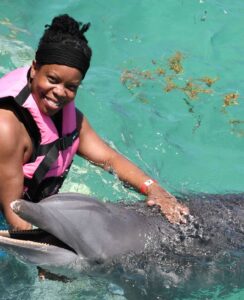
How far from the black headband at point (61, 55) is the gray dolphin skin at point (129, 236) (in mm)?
856

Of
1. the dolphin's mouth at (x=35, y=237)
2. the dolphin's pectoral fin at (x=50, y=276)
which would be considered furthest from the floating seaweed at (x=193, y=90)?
the dolphin's mouth at (x=35, y=237)

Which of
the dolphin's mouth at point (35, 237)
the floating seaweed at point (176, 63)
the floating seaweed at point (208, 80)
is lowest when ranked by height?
the floating seaweed at point (208, 80)

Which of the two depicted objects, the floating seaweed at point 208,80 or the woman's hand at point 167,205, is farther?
the floating seaweed at point 208,80

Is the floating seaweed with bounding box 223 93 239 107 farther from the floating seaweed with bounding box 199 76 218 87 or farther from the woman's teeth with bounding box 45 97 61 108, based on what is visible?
the woman's teeth with bounding box 45 97 61 108

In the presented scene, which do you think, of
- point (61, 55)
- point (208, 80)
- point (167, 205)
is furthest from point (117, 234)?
point (208, 80)

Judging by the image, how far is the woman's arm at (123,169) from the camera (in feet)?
16.3

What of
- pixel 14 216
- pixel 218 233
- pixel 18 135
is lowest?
pixel 218 233

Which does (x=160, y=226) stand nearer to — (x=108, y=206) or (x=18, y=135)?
(x=108, y=206)

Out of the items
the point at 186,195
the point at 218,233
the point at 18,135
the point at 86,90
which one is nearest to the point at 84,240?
the point at 18,135

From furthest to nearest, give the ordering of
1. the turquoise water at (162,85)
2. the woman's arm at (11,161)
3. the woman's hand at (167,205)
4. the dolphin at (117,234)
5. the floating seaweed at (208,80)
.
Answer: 1. the floating seaweed at (208,80)
2. the turquoise water at (162,85)
3. the woman's hand at (167,205)
4. the woman's arm at (11,161)
5. the dolphin at (117,234)

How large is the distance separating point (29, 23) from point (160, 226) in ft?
21.4

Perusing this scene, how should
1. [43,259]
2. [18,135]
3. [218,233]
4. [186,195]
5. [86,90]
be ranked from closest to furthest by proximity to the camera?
[43,259] < [18,135] < [218,233] < [186,195] < [86,90]

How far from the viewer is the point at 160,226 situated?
4.78 metres

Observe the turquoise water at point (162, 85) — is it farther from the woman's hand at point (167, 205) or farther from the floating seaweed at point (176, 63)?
the woman's hand at point (167, 205)
